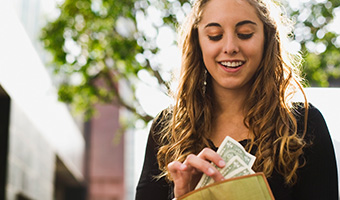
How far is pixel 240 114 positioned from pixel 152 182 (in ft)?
1.38

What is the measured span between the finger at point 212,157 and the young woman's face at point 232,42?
1.21 ft

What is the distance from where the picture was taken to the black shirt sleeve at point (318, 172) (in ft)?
6.55

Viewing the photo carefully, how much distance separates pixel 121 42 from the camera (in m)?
8.88

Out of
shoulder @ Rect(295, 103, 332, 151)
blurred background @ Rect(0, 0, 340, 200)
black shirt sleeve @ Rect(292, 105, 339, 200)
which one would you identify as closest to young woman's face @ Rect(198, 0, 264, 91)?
shoulder @ Rect(295, 103, 332, 151)

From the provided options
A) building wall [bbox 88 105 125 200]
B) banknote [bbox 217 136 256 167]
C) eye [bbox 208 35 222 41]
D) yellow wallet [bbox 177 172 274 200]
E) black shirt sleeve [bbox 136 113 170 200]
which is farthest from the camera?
building wall [bbox 88 105 125 200]

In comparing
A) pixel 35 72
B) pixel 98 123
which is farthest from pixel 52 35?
pixel 98 123

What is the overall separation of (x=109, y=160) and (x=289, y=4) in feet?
57.9

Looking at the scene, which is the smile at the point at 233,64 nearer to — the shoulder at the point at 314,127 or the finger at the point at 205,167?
the shoulder at the point at 314,127

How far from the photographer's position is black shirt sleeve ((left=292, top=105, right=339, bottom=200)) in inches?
78.5

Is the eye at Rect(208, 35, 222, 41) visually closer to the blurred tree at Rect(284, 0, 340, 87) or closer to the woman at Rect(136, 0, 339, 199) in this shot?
the woman at Rect(136, 0, 339, 199)

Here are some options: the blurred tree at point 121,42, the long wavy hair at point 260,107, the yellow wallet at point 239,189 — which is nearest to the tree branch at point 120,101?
the blurred tree at point 121,42

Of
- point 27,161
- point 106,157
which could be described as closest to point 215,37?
point 27,161

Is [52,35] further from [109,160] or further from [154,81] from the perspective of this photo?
[109,160]

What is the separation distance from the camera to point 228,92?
90.2 inches
